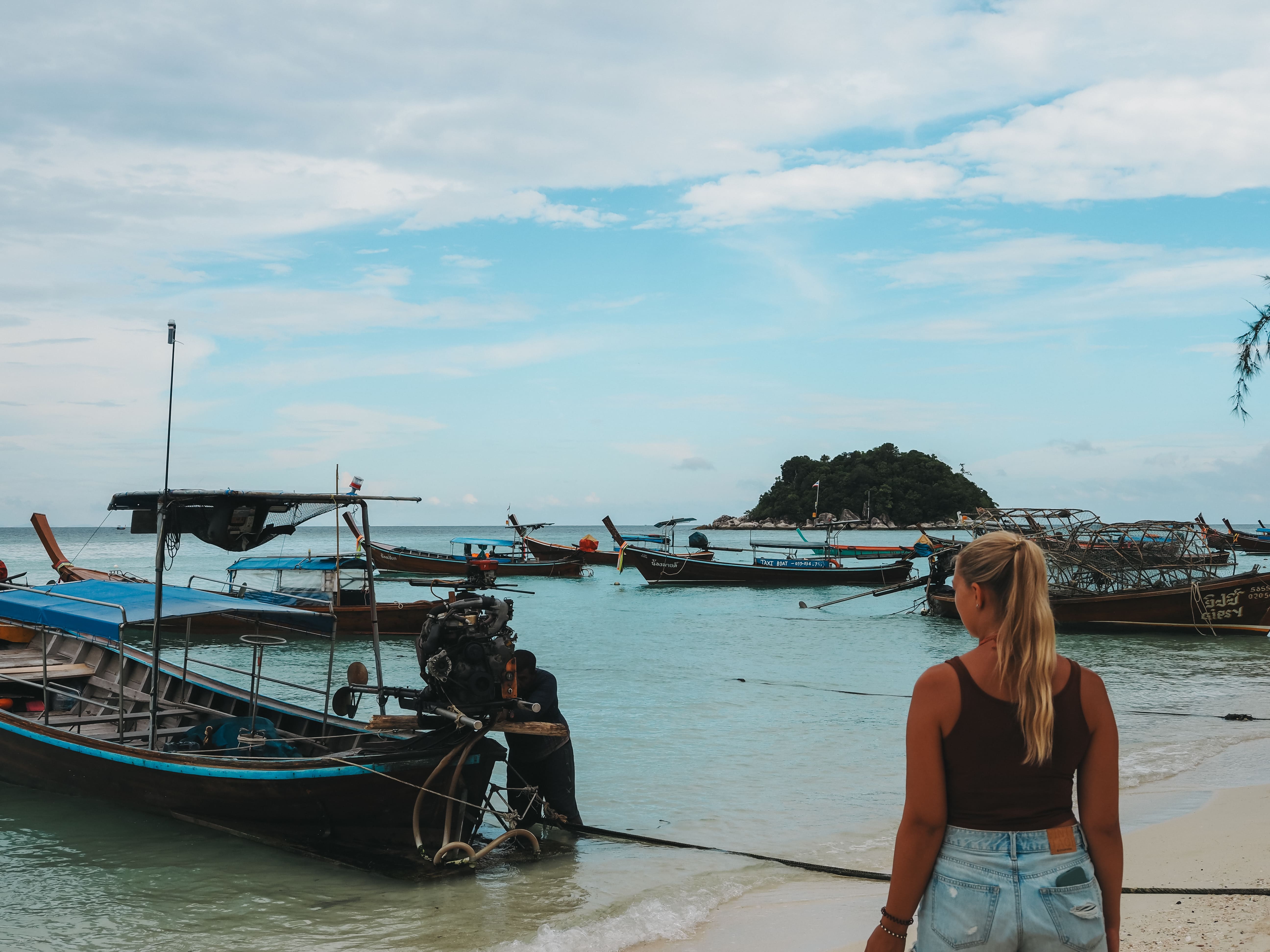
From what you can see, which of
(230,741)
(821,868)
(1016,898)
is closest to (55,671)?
(230,741)

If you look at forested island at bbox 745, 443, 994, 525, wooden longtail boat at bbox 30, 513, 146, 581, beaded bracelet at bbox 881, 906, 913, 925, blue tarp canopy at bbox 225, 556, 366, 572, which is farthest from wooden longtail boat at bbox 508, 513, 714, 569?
forested island at bbox 745, 443, 994, 525

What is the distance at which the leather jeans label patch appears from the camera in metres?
2.35

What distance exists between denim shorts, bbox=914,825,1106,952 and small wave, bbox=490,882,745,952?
4.32 m

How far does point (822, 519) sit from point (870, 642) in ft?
254

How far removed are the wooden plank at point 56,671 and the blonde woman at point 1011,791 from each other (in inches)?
432

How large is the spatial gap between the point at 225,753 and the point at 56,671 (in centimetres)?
448

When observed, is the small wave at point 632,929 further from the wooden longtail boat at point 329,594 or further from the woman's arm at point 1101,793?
the wooden longtail boat at point 329,594

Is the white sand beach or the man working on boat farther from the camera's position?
the man working on boat

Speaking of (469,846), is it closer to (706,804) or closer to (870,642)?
(706,804)

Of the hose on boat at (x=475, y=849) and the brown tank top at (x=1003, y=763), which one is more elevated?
the brown tank top at (x=1003, y=763)

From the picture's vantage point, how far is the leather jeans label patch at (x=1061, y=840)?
235cm

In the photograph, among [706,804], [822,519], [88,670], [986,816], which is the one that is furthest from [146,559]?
[986,816]

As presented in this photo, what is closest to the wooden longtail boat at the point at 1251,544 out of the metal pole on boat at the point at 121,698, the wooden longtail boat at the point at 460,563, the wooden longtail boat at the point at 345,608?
the wooden longtail boat at the point at 460,563

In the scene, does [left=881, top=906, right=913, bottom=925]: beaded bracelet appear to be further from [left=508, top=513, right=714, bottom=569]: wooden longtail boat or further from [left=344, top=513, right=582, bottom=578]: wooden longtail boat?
[left=508, top=513, right=714, bottom=569]: wooden longtail boat
